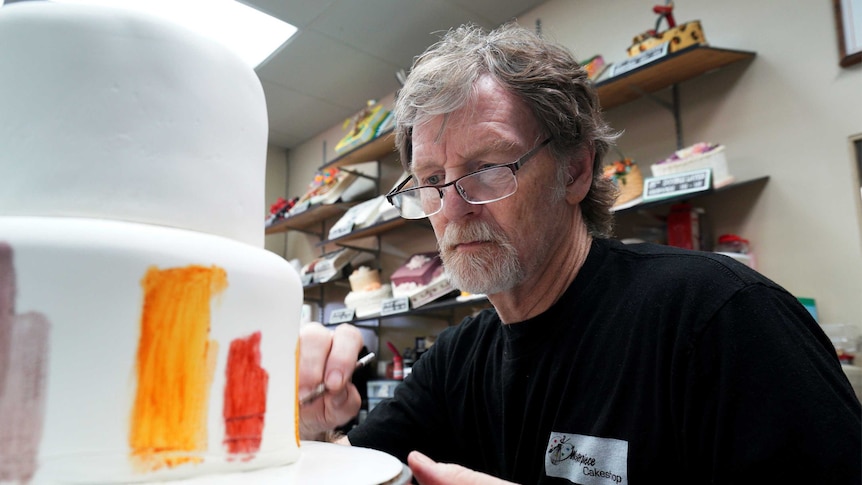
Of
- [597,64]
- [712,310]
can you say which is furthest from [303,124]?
[712,310]

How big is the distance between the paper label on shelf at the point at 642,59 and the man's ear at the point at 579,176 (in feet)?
3.51

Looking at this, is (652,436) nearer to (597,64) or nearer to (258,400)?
(258,400)

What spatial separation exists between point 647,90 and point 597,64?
0.80ft

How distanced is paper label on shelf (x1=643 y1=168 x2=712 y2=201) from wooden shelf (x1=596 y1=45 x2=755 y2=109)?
44 cm

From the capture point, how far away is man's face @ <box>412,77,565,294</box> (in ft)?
3.89

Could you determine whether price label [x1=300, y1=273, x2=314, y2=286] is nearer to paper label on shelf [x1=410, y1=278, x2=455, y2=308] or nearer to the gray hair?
paper label on shelf [x1=410, y1=278, x2=455, y2=308]

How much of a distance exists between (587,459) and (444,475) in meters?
0.33

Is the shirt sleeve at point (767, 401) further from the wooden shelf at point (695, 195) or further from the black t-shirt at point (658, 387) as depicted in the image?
the wooden shelf at point (695, 195)

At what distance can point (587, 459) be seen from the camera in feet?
3.22

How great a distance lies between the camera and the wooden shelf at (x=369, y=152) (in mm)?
3533

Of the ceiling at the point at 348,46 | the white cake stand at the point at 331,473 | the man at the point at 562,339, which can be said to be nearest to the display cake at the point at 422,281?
the ceiling at the point at 348,46

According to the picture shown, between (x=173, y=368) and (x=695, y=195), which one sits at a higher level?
(x=695, y=195)

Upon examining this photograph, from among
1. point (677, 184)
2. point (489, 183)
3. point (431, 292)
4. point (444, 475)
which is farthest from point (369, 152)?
point (444, 475)

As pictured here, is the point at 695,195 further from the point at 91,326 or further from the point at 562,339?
the point at 91,326
